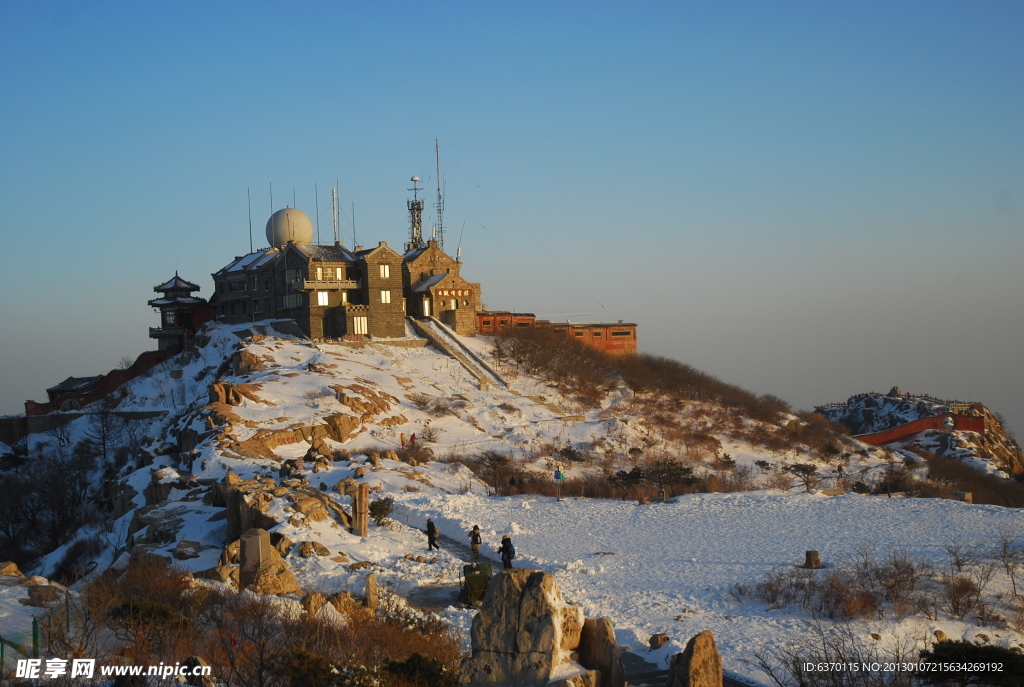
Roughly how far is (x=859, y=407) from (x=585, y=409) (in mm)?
42660

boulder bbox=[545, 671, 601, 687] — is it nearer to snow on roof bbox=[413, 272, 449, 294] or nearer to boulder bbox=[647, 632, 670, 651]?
boulder bbox=[647, 632, 670, 651]

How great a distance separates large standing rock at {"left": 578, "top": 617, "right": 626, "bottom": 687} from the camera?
38.9 feet

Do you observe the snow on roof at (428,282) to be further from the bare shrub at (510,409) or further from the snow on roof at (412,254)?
the bare shrub at (510,409)

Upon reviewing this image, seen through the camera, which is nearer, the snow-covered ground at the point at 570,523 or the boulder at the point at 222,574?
the snow-covered ground at the point at 570,523

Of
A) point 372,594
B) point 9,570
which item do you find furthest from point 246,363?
point 372,594

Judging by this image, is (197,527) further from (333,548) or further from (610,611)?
(610,611)

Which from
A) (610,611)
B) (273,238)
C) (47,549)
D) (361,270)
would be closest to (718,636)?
(610,611)

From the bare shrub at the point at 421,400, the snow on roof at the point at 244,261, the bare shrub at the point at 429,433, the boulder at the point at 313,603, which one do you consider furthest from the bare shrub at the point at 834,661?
the snow on roof at the point at 244,261

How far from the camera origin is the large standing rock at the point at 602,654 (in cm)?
1184

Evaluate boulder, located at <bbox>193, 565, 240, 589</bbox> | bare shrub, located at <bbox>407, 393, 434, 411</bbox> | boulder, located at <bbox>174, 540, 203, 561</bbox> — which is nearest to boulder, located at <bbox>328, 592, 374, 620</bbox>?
boulder, located at <bbox>193, 565, 240, 589</bbox>

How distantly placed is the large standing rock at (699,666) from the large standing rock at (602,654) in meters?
0.74

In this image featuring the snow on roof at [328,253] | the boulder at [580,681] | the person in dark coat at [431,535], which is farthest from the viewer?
the snow on roof at [328,253]

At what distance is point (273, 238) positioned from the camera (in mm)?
71625

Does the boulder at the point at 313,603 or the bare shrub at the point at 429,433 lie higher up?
the bare shrub at the point at 429,433
